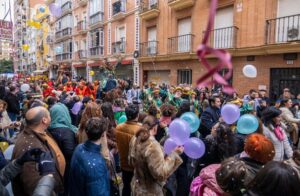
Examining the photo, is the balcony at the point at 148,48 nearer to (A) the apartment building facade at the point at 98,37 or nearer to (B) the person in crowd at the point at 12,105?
(A) the apartment building facade at the point at 98,37

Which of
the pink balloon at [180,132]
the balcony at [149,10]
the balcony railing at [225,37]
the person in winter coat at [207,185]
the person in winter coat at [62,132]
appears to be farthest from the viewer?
the balcony at [149,10]

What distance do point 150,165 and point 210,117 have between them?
104 inches

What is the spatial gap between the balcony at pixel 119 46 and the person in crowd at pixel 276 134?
56.8 ft

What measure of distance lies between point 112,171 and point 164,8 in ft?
48.0

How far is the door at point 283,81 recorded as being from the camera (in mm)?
9969

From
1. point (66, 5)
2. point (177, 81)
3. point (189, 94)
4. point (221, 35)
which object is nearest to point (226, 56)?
point (189, 94)

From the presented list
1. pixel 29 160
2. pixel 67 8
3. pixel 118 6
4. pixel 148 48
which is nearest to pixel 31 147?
pixel 29 160

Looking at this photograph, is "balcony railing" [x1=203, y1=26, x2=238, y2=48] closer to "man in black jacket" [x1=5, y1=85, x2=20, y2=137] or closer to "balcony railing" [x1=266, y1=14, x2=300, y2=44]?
"balcony railing" [x1=266, y1=14, x2=300, y2=44]

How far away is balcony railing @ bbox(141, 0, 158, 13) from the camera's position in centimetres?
1685

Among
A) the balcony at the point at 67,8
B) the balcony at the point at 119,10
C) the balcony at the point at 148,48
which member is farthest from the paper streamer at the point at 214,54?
the balcony at the point at 67,8

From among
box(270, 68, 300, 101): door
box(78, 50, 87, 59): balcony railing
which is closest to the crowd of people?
box(270, 68, 300, 101): door

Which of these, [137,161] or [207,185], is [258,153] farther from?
[137,161]

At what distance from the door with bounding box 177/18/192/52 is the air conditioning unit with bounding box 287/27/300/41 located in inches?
206

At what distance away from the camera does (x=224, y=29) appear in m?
12.5
